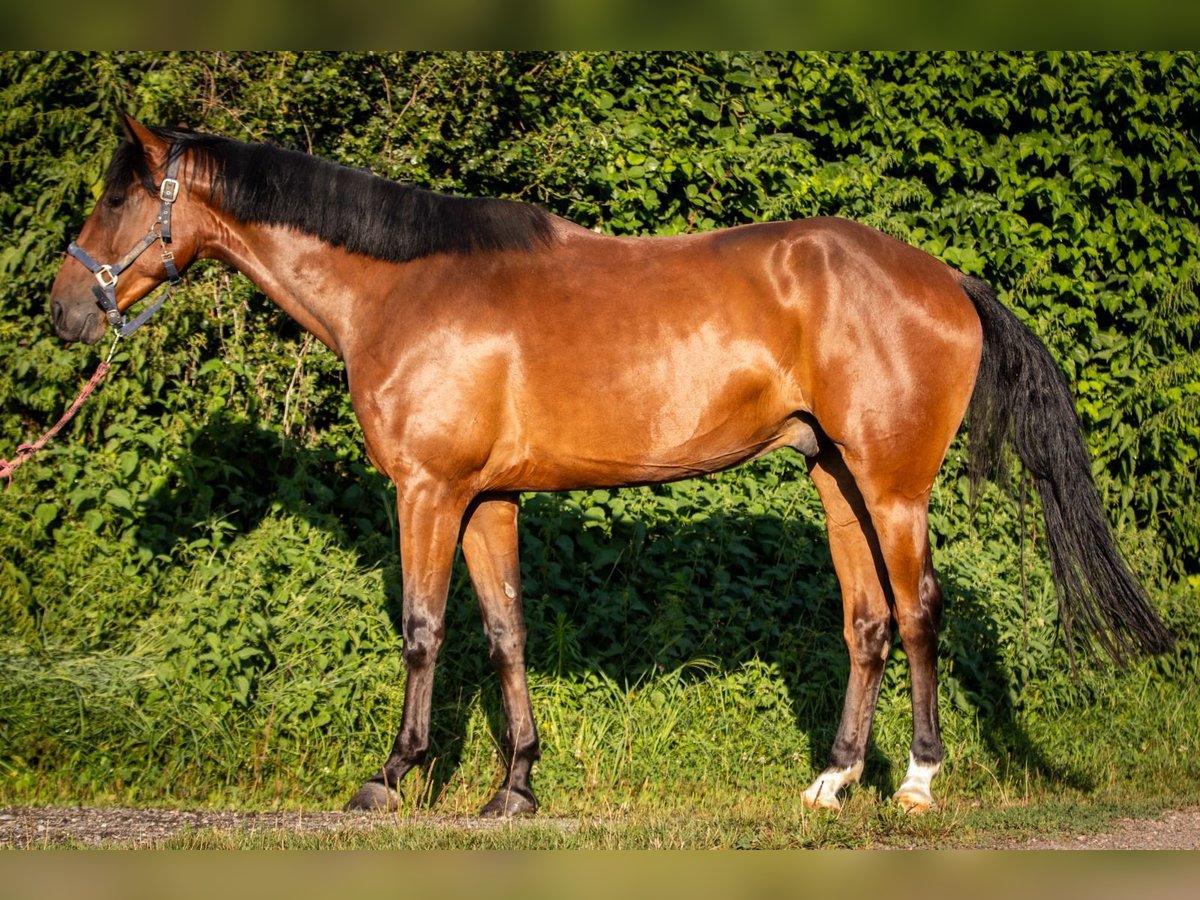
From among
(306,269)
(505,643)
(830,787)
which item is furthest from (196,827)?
(830,787)

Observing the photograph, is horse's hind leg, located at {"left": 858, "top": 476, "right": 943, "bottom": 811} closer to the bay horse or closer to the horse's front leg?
the bay horse

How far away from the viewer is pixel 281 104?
7.91 m

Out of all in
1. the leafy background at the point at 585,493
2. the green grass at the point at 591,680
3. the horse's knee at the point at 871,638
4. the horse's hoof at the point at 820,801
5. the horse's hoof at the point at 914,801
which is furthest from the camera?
the leafy background at the point at 585,493

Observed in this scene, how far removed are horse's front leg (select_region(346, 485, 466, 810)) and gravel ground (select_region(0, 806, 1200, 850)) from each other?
19cm

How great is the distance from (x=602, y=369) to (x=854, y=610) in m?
1.72

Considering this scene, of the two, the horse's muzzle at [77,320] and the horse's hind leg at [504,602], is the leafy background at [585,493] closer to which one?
the horse's hind leg at [504,602]

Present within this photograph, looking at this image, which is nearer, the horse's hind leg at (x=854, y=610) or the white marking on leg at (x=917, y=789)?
the white marking on leg at (x=917, y=789)

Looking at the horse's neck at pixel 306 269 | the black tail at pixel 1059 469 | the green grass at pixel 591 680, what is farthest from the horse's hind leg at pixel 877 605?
the horse's neck at pixel 306 269

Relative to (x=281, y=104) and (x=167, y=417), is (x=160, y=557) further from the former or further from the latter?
(x=281, y=104)

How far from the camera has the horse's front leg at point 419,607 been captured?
523 cm

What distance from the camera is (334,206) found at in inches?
217

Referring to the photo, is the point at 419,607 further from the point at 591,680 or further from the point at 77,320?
the point at 77,320

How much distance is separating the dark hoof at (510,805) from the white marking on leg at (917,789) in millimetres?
1700
